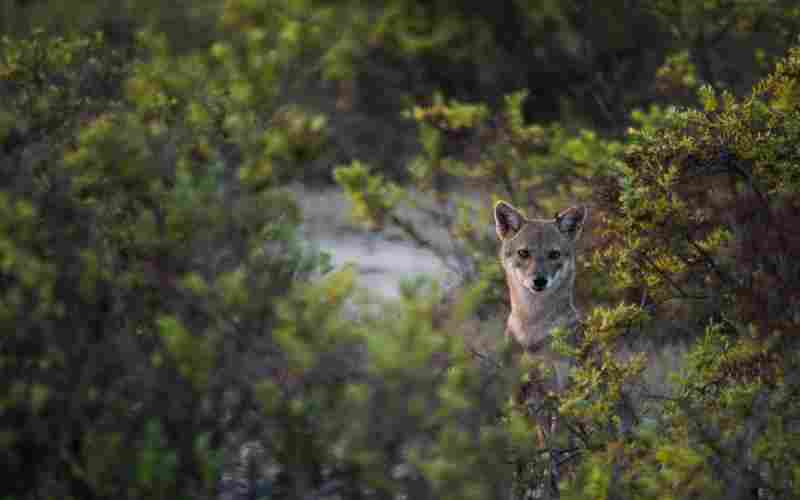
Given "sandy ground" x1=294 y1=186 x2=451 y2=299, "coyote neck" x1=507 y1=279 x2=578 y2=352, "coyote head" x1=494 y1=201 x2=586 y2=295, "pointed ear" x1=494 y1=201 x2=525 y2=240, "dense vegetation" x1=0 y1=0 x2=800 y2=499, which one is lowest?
"dense vegetation" x1=0 y1=0 x2=800 y2=499

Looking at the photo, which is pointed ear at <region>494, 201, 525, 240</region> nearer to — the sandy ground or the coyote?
the coyote

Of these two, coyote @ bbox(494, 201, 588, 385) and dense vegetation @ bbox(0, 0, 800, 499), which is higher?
coyote @ bbox(494, 201, 588, 385)

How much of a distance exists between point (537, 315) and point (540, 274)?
29 centimetres

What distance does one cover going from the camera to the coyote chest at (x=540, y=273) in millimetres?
7473

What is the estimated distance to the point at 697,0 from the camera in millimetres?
→ 9898

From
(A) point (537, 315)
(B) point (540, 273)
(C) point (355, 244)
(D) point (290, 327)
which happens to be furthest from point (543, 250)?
(C) point (355, 244)

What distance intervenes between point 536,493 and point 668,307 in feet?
7.89

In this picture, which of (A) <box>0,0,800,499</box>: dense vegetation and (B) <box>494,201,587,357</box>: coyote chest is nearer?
(A) <box>0,0,800,499</box>: dense vegetation

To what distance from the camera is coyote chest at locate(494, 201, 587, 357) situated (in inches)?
294

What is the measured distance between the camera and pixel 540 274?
24.9ft

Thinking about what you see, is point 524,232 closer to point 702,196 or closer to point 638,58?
point 702,196

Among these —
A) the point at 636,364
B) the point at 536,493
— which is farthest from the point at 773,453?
the point at 536,493

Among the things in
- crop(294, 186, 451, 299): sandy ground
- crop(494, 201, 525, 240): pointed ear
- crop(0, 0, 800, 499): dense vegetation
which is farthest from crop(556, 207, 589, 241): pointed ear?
crop(294, 186, 451, 299): sandy ground

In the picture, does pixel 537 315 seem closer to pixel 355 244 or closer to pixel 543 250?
pixel 543 250
